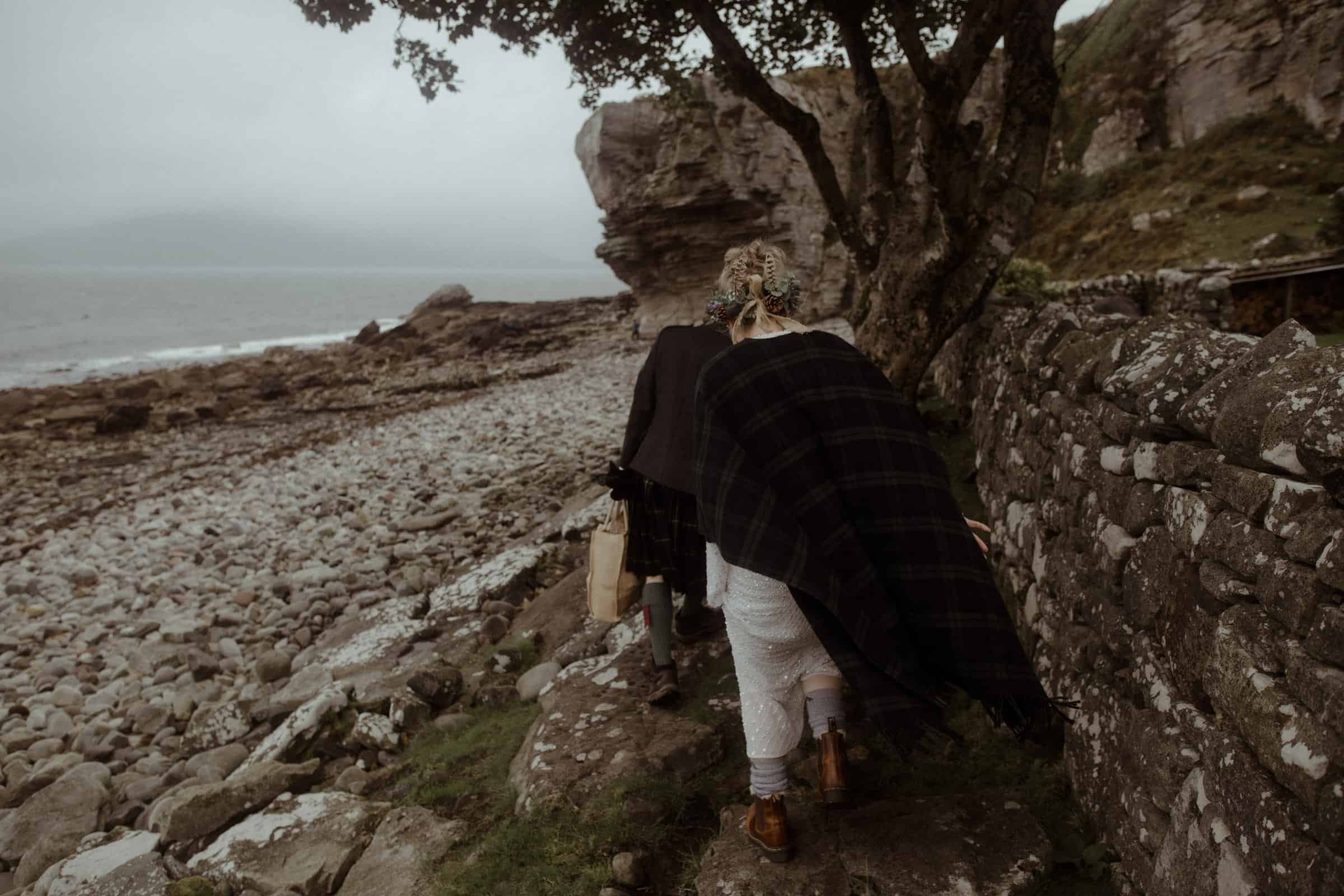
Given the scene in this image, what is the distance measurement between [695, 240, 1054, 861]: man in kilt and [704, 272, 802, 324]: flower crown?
0.18 m

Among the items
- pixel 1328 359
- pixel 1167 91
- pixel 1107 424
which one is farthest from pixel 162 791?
pixel 1167 91

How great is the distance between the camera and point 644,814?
153 inches

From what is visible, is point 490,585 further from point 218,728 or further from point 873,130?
point 873,130

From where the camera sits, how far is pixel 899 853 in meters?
3.08

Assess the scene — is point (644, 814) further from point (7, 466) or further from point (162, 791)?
point (7, 466)

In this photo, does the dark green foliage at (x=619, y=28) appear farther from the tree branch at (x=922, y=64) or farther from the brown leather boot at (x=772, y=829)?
the brown leather boot at (x=772, y=829)

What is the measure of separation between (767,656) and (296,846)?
3.08m

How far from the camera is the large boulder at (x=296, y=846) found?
4.16 metres

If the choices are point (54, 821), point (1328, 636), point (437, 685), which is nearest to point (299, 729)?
point (437, 685)

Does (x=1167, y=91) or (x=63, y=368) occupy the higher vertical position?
(x=1167, y=91)

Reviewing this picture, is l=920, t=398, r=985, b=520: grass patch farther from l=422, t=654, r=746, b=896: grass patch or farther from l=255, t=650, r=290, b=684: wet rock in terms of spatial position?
l=255, t=650, r=290, b=684: wet rock

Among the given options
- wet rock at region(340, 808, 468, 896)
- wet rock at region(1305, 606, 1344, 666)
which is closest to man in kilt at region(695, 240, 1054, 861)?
wet rock at region(1305, 606, 1344, 666)

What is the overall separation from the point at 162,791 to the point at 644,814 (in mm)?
4203

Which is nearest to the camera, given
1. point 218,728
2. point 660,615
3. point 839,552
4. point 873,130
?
point 839,552
